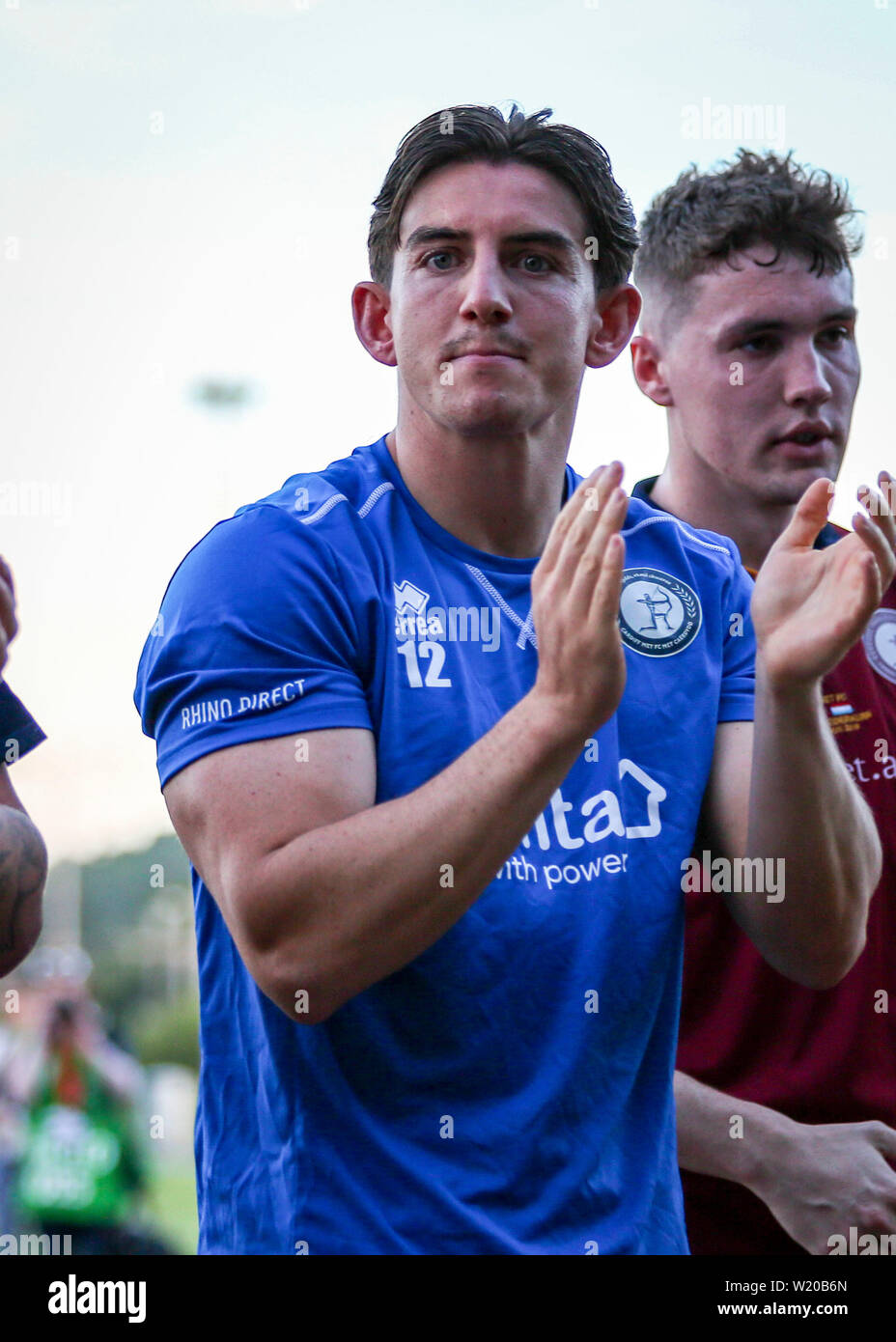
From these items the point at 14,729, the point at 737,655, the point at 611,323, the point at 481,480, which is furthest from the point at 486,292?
the point at 14,729

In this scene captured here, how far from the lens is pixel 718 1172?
3.30 m

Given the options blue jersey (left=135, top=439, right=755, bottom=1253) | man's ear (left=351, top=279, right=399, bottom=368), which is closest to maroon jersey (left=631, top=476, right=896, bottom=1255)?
blue jersey (left=135, top=439, right=755, bottom=1253)

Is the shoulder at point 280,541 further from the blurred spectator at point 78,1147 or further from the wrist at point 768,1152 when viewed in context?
the blurred spectator at point 78,1147

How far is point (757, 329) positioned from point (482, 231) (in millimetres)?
1250

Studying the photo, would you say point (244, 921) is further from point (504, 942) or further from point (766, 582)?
point (766, 582)

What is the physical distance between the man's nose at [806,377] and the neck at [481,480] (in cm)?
108

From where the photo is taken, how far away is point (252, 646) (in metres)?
2.46

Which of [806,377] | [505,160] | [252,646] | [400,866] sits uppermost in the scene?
[505,160]

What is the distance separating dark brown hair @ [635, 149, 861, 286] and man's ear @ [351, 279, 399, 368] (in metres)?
1.24

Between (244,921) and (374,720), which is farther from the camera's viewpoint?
(374,720)

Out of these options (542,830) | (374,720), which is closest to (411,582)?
(374,720)

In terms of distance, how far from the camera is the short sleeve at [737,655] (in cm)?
288

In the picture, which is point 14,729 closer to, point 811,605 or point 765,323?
point 811,605

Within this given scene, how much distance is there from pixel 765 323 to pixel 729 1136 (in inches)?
75.9
